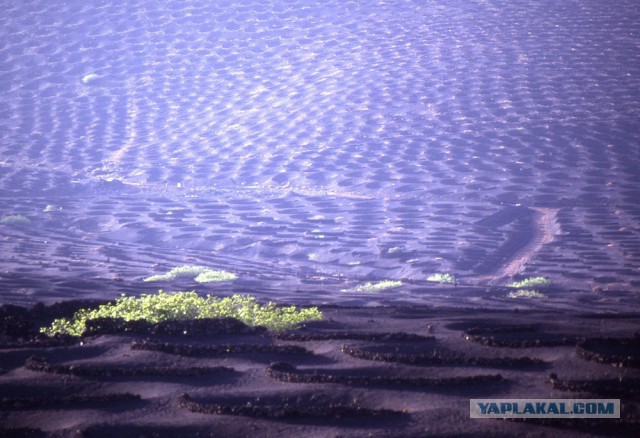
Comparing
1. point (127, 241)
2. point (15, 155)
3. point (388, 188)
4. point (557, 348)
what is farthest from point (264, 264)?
point (15, 155)

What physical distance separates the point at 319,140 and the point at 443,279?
58.9 feet

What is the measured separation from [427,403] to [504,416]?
764 millimetres

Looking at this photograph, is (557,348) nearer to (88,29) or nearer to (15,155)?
(15,155)

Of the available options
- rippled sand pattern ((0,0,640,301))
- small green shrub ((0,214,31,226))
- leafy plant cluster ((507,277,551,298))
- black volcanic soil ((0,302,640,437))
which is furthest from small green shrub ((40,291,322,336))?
small green shrub ((0,214,31,226))

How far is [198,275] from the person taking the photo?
1881cm

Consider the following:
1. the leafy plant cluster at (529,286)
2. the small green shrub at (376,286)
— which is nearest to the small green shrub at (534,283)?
the leafy plant cluster at (529,286)

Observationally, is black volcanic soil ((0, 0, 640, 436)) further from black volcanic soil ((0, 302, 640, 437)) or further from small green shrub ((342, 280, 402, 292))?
small green shrub ((342, 280, 402, 292))

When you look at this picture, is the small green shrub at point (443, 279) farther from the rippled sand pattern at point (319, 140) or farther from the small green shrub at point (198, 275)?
the small green shrub at point (198, 275)

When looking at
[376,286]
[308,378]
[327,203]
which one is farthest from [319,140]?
[308,378]

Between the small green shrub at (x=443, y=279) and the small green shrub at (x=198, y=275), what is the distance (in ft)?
18.8

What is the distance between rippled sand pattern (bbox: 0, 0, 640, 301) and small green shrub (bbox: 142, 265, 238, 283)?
0.56 meters

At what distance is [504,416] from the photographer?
241 inches

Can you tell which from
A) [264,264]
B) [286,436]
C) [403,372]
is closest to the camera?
[286,436]

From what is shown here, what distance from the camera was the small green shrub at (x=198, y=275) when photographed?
58.0ft
